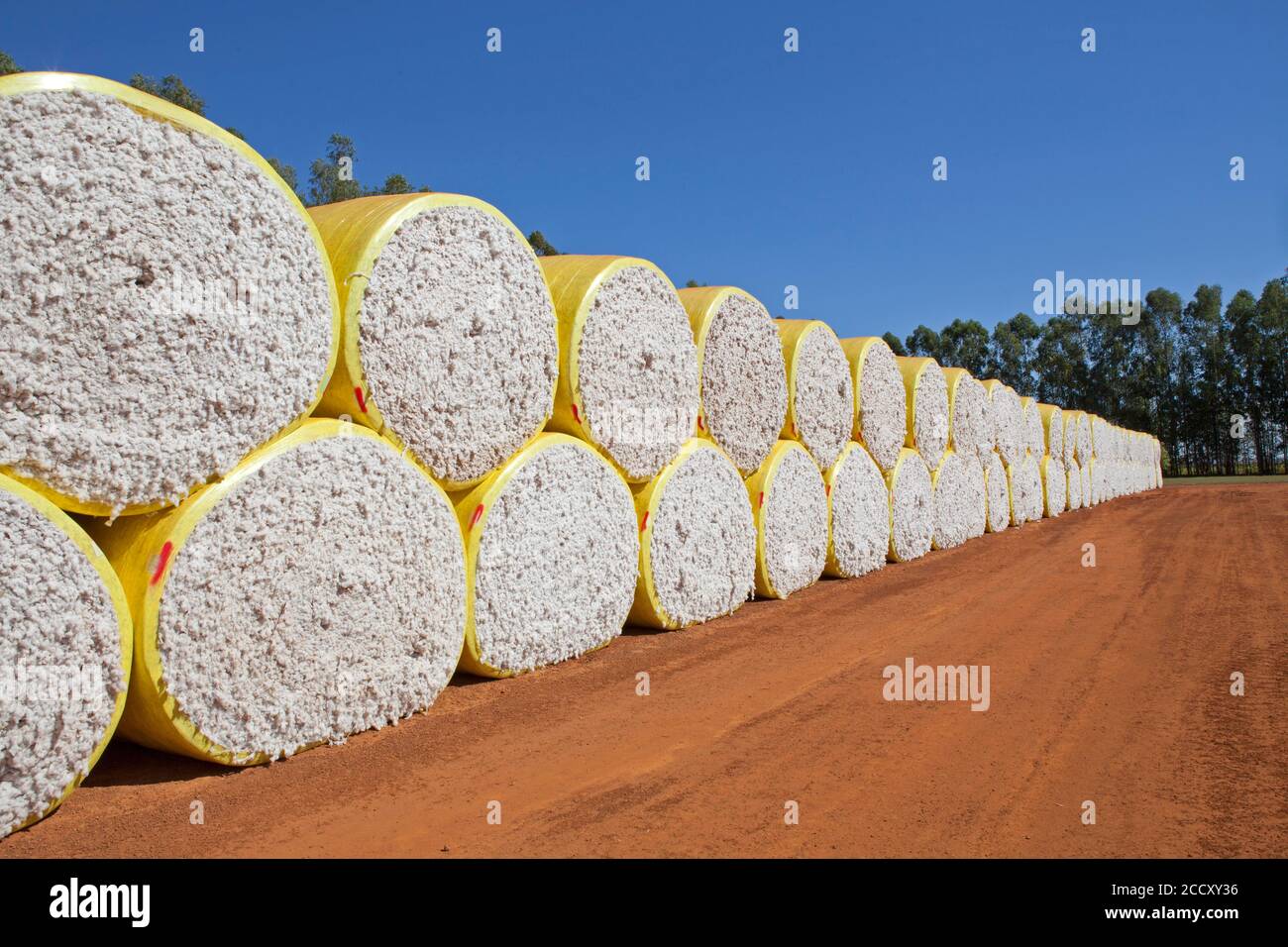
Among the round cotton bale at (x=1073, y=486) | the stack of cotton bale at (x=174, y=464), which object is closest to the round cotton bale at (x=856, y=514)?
the stack of cotton bale at (x=174, y=464)

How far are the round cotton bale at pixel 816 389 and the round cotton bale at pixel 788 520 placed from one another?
0.22 m

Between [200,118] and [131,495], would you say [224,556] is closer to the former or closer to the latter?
[131,495]

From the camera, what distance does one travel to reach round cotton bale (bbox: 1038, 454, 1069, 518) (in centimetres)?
1948

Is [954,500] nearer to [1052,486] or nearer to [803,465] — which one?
[803,465]

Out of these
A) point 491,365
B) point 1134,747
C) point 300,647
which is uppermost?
point 491,365

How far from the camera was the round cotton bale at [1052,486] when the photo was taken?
19484mm

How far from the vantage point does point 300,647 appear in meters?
3.71

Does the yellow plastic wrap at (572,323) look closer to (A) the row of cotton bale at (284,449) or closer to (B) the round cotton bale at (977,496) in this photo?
(A) the row of cotton bale at (284,449)

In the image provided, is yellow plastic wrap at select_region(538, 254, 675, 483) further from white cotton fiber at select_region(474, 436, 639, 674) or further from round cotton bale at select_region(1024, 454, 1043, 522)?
round cotton bale at select_region(1024, 454, 1043, 522)

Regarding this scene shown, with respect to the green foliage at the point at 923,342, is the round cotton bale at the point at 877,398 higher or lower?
lower

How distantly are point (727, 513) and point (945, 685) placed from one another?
266cm

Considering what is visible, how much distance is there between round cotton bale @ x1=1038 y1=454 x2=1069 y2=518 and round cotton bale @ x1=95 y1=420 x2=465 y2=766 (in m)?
17.7
